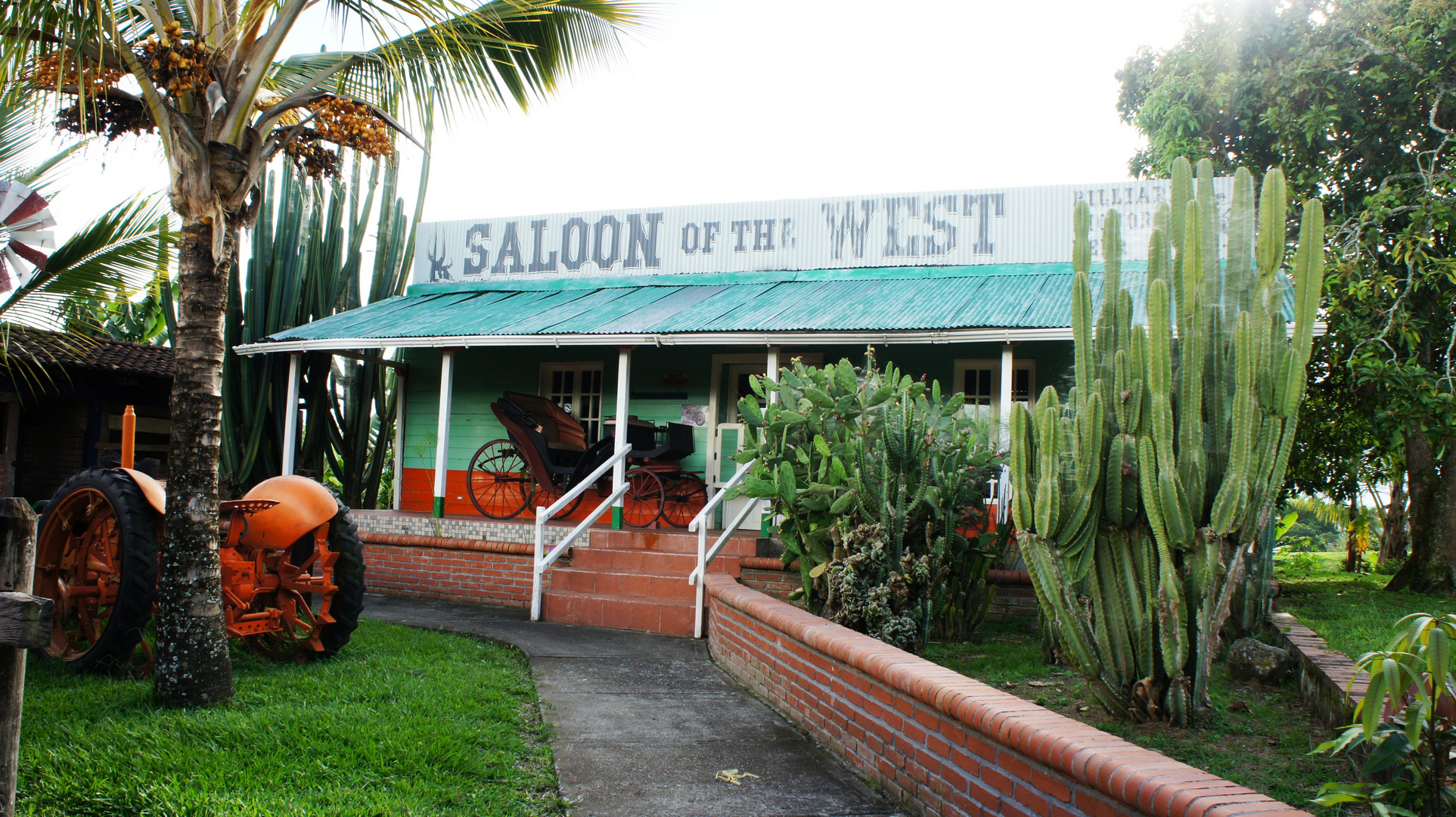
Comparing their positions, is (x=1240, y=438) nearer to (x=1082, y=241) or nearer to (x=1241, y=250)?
(x=1241, y=250)

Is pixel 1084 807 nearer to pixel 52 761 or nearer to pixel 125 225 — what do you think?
pixel 52 761

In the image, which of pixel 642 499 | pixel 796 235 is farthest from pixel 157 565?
pixel 796 235

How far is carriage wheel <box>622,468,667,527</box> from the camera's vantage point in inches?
405

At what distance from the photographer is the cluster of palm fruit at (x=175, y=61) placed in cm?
467

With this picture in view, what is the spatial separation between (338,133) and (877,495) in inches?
150

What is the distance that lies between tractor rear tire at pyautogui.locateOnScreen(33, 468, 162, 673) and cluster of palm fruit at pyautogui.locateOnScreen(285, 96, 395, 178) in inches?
82.2

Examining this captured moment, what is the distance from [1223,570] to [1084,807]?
1.53 m

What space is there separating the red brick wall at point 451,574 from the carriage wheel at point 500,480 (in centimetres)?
144

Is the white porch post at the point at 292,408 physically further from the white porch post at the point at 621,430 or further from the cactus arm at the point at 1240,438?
the cactus arm at the point at 1240,438

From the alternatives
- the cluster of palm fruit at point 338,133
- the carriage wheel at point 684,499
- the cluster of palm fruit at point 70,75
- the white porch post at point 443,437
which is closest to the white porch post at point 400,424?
the white porch post at point 443,437

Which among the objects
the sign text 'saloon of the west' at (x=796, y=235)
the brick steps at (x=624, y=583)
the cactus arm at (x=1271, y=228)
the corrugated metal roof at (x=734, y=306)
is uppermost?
the sign text 'saloon of the west' at (x=796, y=235)

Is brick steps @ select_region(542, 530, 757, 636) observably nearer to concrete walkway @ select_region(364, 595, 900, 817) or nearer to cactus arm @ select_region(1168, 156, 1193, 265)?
concrete walkway @ select_region(364, 595, 900, 817)

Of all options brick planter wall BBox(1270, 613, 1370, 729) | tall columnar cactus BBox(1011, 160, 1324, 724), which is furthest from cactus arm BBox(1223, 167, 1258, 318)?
brick planter wall BBox(1270, 613, 1370, 729)

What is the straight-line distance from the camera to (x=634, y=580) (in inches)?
329
